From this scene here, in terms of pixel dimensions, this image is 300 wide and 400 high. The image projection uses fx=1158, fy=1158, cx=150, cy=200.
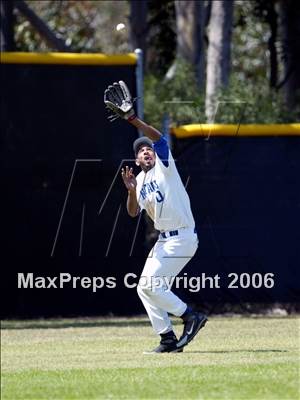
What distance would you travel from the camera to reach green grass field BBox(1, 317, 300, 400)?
8.16 meters

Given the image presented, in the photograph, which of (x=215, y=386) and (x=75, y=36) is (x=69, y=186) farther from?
(x=75, y=36)

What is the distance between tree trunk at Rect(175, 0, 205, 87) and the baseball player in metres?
11.6

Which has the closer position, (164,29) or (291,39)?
(291,39)

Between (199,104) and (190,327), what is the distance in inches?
292

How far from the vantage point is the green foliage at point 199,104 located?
668 inches

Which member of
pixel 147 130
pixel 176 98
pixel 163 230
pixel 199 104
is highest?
pixel 147 130

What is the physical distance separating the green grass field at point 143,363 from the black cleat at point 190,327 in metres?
0.12

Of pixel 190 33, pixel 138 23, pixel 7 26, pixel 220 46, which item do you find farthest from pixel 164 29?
pixel 220 46

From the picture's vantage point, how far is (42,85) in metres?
14.9

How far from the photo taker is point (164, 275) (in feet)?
35.3

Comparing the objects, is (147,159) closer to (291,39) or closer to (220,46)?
(220,46)

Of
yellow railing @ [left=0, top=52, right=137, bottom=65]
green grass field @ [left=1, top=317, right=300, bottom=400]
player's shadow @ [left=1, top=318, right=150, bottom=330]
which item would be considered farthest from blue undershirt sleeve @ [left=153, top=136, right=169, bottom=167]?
yellow railing @ [left=0, top=52, right=137, bottom=65]

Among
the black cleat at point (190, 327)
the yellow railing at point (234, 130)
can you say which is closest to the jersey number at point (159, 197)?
the black cleat at point (190, 327)

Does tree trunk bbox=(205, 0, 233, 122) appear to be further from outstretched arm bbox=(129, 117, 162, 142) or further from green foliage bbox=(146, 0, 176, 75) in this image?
outstretched arm bbox=(129, 117, 162, 142)
